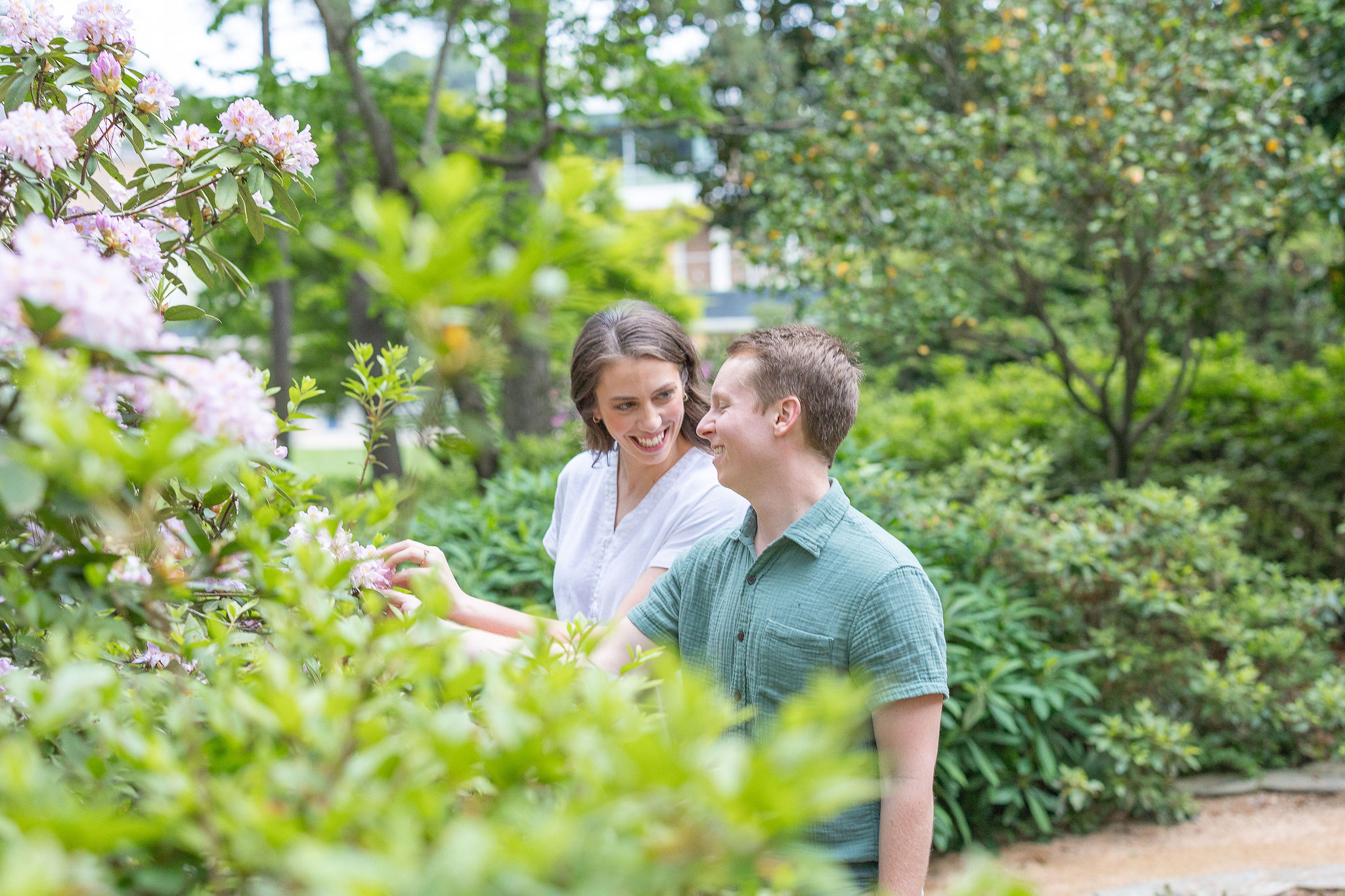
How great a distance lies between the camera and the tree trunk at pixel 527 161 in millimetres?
7711

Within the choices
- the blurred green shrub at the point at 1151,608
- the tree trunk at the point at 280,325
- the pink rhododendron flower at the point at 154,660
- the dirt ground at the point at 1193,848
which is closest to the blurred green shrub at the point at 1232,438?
the blurred green shrub at the point at 1151,608

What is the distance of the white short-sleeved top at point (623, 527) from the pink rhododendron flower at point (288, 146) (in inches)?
44.5

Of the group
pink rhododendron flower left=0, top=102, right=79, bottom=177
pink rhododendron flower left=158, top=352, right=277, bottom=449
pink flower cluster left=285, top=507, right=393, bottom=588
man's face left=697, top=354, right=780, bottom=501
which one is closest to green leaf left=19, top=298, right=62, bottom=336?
pink rhododendron flower left=158, top=352, right=277, bottom=449

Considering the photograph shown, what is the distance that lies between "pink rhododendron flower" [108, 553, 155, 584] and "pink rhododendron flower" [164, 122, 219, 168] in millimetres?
965

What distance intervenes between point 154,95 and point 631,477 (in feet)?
4.68

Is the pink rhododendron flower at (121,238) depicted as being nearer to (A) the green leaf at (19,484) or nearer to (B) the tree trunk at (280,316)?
(A) the green leaf at (19,484)

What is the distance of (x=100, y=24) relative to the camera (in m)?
1.69

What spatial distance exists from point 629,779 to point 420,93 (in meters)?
9.32

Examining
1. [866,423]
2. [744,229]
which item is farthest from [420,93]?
[866,423]

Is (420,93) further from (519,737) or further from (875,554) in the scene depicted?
(519,737)

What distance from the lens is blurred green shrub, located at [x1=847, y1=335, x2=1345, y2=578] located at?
23.0ft

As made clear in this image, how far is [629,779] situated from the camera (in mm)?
684

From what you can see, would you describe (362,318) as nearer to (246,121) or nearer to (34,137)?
(246,121)

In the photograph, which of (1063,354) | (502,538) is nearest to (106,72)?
(502,538)
